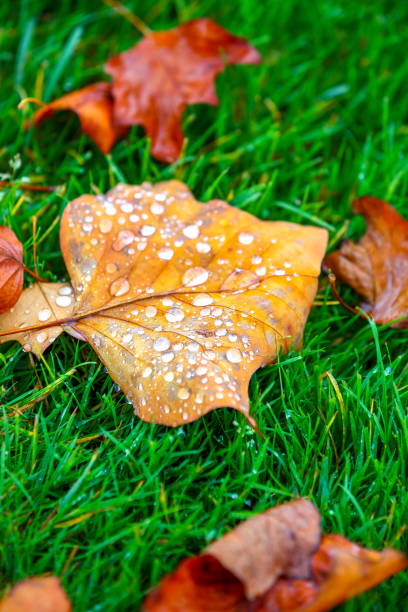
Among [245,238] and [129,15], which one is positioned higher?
[129,15]

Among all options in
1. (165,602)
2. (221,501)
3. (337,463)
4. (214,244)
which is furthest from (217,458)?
(214,244)

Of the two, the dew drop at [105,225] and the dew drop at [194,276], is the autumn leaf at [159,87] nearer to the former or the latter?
the dew drop at [105,225]

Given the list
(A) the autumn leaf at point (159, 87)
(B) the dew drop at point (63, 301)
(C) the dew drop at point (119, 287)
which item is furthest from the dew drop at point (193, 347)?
(A) the autumn leaf at point (159, 87)

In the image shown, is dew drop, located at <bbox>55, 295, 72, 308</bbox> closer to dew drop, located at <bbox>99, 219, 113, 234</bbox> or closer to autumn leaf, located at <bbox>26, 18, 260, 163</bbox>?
dew drop, located at <bbox>99, 219, 113, 234</bbox>

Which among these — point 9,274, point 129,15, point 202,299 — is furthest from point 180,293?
point 129,15

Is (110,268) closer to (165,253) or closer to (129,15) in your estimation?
(165,253)

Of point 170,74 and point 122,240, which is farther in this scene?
point 170,74
